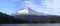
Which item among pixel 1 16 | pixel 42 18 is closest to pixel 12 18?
pixel 1 16

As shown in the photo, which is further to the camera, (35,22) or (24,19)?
(35,22)

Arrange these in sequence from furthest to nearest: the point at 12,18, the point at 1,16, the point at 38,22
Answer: the point at 38,22
the point at 1,16
the point at 12,18

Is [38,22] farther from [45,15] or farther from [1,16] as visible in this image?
[1,16]

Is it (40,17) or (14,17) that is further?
(40,17)

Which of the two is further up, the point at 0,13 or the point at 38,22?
the point at 0,13

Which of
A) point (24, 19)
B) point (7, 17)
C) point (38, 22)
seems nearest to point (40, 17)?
point (38, 22)

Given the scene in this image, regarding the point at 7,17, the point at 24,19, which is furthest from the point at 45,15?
the point at 7,17

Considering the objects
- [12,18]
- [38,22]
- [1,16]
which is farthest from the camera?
[38,22]

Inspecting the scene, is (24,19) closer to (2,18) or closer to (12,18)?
(12,18)
